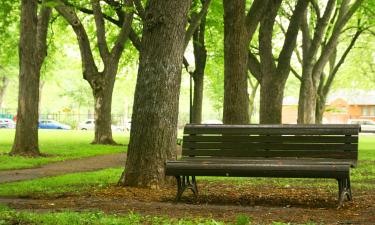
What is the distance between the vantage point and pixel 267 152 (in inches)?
326

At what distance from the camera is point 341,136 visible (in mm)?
7875

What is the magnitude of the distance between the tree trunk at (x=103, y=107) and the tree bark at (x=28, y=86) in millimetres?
6504

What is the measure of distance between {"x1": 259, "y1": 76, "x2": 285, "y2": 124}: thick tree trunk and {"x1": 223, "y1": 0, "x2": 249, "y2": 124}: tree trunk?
16.3 ft

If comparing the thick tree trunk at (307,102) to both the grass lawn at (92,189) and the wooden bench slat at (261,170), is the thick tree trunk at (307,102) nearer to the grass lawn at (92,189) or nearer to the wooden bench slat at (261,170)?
the grass lawn at (92,189)

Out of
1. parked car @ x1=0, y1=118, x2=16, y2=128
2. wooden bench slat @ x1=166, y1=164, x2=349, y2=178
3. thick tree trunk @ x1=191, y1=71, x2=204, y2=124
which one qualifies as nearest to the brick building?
parked car @ x1=0, y1=118, x2=16, y2=128

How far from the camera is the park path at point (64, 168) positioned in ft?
36.8

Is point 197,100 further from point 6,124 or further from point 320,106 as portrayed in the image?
point 6,124

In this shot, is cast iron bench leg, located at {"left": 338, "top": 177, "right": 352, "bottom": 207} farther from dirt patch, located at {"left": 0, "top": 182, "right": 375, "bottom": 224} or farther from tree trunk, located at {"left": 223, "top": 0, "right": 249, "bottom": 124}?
tree trunk, located at {"left": 223, "top": 0, "right": 249, "bottom": 124}

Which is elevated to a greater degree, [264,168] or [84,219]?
[264,168]

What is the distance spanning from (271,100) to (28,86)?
6866 mm

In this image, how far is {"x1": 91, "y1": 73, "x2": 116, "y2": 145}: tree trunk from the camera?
896 inches

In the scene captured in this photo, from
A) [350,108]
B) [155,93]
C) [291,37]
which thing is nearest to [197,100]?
[291,37]

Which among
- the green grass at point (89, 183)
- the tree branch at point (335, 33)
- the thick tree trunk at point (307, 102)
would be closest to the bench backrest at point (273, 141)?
the green grass at point (89, 183)

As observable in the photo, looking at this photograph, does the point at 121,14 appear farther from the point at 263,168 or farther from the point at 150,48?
the point at 263,168
